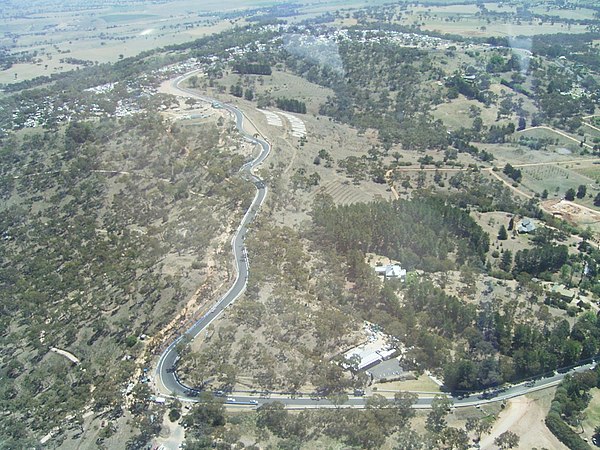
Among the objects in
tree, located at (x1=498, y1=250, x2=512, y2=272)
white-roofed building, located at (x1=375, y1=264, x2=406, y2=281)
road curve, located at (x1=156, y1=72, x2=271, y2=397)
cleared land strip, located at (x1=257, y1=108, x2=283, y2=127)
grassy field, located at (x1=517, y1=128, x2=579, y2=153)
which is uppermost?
cleared land strip, located at (x1=257, y1=108, x2=283, y2=127)

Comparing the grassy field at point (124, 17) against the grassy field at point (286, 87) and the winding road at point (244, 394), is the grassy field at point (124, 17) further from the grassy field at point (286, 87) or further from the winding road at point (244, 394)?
the winding road at point (244, 394)

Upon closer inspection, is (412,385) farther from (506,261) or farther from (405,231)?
(506,261)

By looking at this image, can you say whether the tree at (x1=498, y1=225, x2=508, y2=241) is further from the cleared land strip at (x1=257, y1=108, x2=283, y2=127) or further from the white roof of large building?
the cleared land strip at (x1=257, y1=108, x2=283, y2=127)

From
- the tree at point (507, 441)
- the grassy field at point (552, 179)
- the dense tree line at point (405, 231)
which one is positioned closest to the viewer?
the tree at point (507, 441)

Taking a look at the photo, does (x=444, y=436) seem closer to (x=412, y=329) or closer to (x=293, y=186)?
(x=412, y=329)

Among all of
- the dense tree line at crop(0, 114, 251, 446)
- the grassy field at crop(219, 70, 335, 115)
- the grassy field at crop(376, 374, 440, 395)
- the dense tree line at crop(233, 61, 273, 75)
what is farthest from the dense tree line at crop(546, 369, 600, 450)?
the dense tree line at crop(233, 61, 273, 75)

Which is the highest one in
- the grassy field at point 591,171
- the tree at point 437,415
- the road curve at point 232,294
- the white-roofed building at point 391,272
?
the road curve at point 232,294

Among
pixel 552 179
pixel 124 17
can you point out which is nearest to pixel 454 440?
pixel 552 179

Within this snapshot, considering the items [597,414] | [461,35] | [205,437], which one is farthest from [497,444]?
[461,35]

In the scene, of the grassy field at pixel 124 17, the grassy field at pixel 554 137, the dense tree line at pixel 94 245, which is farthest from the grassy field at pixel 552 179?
the grassy field at pixel 124 17

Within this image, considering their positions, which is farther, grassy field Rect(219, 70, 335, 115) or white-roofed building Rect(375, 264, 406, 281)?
grassy field Rect(219, 70, 335, 115)
